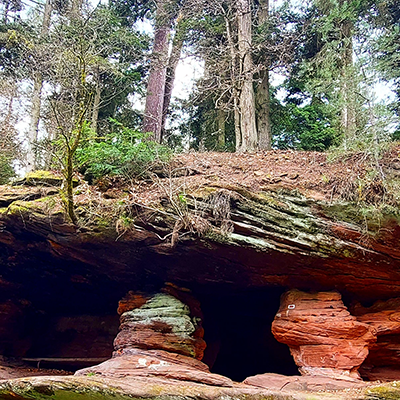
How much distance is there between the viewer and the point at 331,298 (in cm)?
693

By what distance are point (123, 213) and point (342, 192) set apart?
4.15 meters

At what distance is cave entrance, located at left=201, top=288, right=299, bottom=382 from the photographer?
9.18m

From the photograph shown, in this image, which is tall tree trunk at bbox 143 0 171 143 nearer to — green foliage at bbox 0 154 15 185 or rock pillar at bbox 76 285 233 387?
green foliage at bbox 0 154 15 185

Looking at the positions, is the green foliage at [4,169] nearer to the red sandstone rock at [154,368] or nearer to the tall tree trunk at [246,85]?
the red sandstone rock at [154,368]

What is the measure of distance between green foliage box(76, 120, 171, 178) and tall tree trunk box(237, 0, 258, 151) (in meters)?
3.15

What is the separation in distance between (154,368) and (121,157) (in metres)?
4.29

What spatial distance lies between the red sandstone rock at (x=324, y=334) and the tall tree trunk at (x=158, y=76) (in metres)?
7.21

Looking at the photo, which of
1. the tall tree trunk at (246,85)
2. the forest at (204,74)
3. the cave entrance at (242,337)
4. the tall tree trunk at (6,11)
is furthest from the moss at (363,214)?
the tall tree trunk at (6,11)


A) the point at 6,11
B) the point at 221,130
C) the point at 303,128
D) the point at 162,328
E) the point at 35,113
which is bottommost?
the point at 162,328

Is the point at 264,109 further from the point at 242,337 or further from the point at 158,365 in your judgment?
the point at 158,365

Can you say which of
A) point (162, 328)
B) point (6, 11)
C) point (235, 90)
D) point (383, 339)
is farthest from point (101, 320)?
point (6, 11)

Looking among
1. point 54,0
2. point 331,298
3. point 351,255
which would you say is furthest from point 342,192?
point 54,0

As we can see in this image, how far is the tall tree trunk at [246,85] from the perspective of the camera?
1020 centimetres

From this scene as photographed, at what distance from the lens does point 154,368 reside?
21.1 ft
